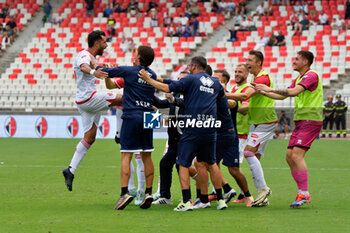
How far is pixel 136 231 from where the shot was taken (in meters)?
6.26

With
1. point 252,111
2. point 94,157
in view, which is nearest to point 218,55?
point 94,157

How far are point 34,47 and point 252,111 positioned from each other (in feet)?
91.2

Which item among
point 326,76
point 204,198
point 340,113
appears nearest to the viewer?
point 204,198

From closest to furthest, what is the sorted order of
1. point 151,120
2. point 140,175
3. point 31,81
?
point 151,120
point 140,175
point 31,81

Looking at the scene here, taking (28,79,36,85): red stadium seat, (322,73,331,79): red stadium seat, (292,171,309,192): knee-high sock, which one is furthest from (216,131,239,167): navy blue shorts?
(28,79,36,85): red stadium seat

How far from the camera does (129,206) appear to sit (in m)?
8.43

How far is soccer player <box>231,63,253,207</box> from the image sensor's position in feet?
28.6

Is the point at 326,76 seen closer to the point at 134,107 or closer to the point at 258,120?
the point at 258,120

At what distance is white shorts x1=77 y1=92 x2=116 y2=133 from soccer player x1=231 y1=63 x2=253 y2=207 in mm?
2023

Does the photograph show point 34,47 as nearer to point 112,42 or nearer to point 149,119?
point 112,42

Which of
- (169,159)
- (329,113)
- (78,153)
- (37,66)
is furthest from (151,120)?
(37,66)

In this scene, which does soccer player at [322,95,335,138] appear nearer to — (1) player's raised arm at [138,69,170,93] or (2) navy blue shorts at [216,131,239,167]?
(2) navy blue shorts at [216,131,239,167]

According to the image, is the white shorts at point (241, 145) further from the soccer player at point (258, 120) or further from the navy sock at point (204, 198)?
the navy sock at point (204, 198)

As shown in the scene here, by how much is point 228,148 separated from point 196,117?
105 cm
